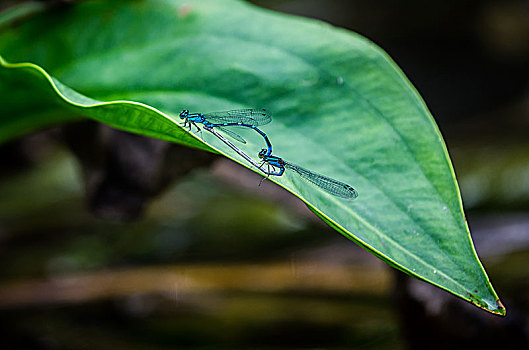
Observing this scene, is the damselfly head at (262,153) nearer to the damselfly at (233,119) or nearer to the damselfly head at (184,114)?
the damselfly at (233,119)

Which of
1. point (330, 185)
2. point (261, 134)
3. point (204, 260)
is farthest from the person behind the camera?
point (204, 260)

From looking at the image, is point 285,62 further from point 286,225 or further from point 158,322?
point 286,225

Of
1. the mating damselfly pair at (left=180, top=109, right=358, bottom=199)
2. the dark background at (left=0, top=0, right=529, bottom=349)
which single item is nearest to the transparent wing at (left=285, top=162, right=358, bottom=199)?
the mating damselfly pair at (left=180, top=109, right=358, bottom=199)

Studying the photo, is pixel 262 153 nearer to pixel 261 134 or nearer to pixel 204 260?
pixel 261 134

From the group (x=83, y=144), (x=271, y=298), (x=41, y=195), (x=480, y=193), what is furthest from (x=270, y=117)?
(x=41, y=195)

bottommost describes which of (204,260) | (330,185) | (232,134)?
(330,185)

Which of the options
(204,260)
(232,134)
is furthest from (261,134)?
(204,260)

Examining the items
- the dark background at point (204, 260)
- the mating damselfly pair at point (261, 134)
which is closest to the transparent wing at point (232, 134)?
the mating damselfly pair at point (261, 134)
